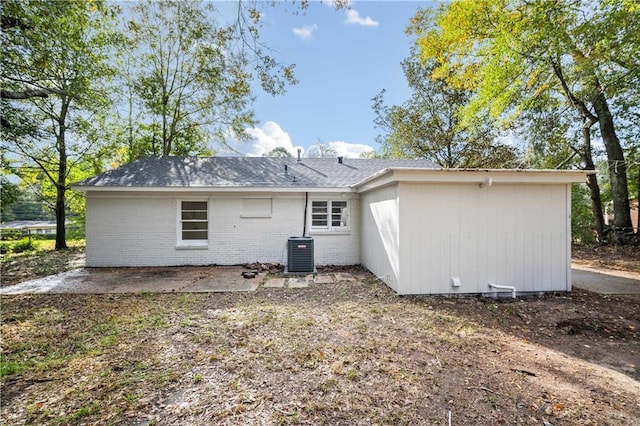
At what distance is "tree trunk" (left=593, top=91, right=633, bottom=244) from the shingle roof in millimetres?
8081

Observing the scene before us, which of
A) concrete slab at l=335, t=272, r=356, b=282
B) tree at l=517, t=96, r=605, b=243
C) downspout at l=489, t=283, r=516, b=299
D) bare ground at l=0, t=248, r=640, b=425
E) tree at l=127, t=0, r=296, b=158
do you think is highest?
tree at l=127, t=0, r=296, b=158

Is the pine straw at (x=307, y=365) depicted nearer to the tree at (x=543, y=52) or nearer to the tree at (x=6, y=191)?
the tree at (x=543, y=52)

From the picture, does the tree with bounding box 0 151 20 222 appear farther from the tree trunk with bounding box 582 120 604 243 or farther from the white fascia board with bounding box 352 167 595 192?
the tree trunk with bounding box 582 120 604 243

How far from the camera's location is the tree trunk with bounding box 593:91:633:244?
37.8ft

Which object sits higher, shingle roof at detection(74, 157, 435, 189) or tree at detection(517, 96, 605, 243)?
tree at detection(517, 96, 605, 243)

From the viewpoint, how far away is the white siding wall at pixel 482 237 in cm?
531

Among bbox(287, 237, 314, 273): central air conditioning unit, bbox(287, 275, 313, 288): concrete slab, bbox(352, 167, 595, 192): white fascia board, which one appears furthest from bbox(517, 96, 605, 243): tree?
bbox(287, 275, 313, 288): concrete slab

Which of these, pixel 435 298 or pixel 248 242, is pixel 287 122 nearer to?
pixel 248 242

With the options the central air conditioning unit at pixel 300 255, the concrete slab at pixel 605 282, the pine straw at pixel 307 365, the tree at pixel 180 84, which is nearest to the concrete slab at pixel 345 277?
the central air conditioning unit at pixel 300 255

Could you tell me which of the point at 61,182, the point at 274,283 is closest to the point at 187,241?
the point at 274,283

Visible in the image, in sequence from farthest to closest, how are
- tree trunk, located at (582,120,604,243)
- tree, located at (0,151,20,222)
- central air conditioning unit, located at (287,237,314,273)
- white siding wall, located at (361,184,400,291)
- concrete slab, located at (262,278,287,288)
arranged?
tree trunk, located at (582,120,604,243) < tree, located at (0,151,20,222) < central air conditioning unit, located at (287,237,314,273) < concrete slab, located at (262,278,287,288) < white siding wall, located at (361,184,400,291)

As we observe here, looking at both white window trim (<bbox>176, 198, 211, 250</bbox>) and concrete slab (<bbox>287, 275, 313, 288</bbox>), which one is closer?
concrete slab (<bbox>287, 275, 313, 288</bbox>)

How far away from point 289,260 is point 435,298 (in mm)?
3868

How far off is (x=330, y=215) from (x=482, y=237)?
4.47 m
